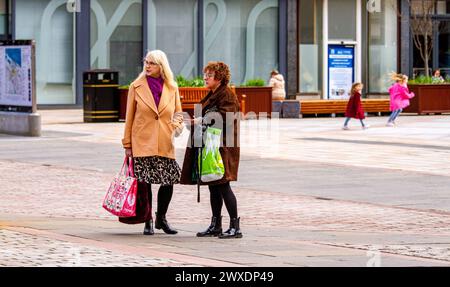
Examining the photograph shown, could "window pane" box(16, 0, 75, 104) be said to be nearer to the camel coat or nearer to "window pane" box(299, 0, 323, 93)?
"window pane" box(299, 0, 323, 93)

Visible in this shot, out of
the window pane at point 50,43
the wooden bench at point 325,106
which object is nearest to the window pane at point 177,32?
the window pane at point 50,43

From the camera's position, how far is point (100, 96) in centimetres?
3394

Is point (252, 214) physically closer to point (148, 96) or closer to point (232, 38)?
point (148, 96)

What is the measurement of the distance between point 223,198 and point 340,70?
118ft

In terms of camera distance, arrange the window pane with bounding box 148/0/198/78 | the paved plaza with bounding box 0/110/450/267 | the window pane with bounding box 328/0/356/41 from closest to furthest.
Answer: the paved plaza with bounding box 0/110/450/267, the window pane with bounding box 148/0/198/78, the window pane with bounding box 328/0/356/41

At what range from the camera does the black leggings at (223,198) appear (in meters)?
12.1

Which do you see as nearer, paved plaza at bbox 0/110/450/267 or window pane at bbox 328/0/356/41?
paved plaza at bbox 0/110/450/267

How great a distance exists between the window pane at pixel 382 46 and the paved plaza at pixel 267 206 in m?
20.4

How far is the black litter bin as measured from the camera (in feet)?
111

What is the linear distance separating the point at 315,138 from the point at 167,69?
1603 cm

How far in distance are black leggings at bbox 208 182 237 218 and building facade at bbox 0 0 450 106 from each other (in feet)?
96.1

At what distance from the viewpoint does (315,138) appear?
27859 millimetres

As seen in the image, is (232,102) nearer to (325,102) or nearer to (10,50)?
(10,50)

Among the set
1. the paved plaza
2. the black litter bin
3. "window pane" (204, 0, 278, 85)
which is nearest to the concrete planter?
the black litter bin
